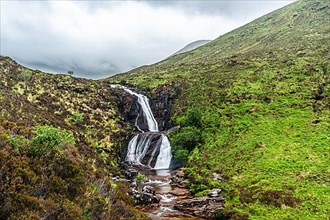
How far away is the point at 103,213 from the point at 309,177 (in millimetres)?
26163

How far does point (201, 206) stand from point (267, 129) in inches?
884

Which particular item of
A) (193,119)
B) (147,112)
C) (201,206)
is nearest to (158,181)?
(201,206)

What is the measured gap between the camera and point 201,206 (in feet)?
110

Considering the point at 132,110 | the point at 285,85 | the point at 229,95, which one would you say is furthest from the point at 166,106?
the point at 285,85

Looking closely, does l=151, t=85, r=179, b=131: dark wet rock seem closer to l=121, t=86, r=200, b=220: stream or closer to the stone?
l=121, t=86, r=200, b=220: stream

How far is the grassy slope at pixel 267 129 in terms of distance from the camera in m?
32.7

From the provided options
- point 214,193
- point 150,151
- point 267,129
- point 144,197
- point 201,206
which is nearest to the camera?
point 201,206

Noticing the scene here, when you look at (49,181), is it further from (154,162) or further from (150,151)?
(150,151)

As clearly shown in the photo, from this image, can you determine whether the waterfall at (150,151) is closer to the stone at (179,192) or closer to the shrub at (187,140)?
the shrub at (187,140)

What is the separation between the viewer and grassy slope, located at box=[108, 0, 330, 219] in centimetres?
3266

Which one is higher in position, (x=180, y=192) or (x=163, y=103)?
(x=163, y=103)

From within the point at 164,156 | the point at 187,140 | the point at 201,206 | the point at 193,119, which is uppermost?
the point at 193,119

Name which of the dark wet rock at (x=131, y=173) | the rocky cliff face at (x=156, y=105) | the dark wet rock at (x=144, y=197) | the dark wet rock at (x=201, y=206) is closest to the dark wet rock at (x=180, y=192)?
the dark wet rock at (x=201, y=206)

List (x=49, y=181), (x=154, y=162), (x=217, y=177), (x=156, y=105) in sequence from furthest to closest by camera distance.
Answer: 1. (x=156, y=105)
2. (x=154, y=162)
3. (x=217, y=177)
4. (x=49, y=181)
